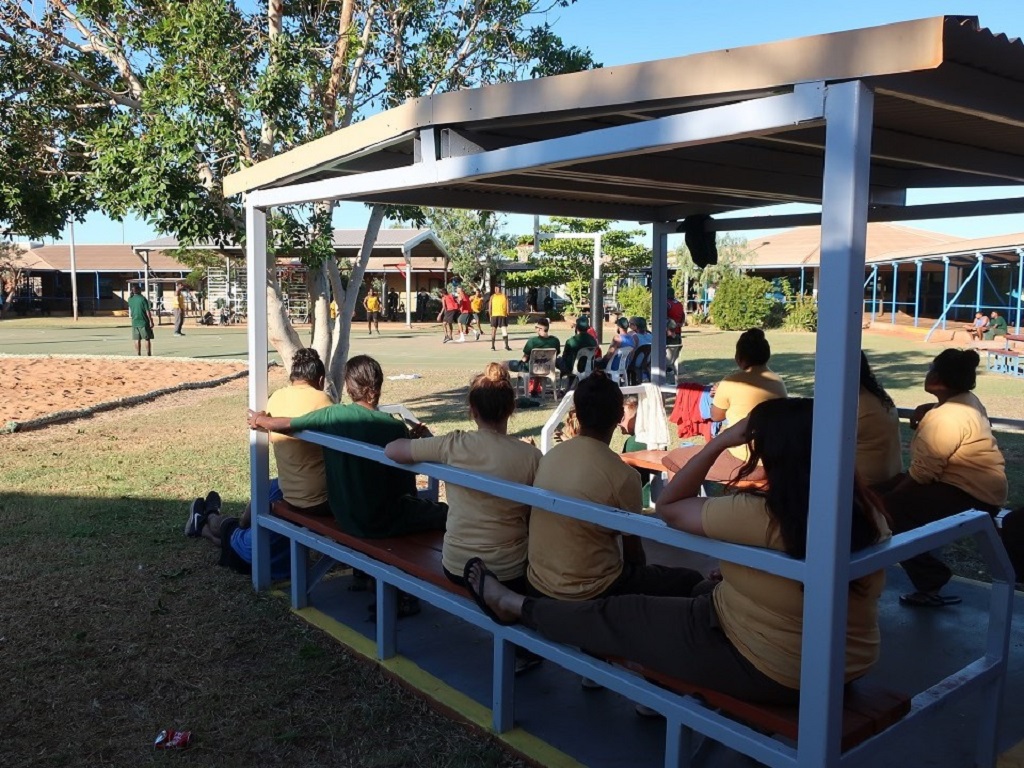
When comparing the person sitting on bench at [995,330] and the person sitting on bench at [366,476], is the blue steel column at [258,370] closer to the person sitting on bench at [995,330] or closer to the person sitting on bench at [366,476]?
the person sitting on bench at [366,476]

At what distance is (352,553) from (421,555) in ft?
1.27

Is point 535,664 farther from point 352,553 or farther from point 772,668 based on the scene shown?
point 772,668

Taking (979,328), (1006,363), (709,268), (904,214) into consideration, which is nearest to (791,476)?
(904,214)

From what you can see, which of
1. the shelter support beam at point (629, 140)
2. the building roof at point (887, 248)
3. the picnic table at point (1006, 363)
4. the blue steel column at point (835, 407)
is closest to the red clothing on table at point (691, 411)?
the shelter support beam at point (629, 140)

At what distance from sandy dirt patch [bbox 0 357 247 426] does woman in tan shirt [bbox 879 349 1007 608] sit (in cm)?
1046

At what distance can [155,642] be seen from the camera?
4648 millimetres

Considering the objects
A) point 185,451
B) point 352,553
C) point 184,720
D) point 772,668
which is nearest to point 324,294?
point 185,451

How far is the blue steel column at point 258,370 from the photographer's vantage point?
5242 mm

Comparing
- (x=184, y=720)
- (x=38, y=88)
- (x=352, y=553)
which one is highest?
(x=38, y=88)

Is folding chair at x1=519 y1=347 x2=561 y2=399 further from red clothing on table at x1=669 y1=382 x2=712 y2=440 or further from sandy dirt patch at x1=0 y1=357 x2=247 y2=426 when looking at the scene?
red clothing on table at x1=669 y1=382 x2=712 y2=440

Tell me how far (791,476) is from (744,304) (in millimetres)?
33521

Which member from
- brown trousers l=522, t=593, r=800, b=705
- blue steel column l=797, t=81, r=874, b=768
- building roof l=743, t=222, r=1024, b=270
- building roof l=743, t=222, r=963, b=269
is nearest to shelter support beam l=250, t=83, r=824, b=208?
blue steel column l=797, t=81, r=874, b=768

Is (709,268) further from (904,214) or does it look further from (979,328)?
(904,214)

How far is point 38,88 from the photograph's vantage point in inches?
383
